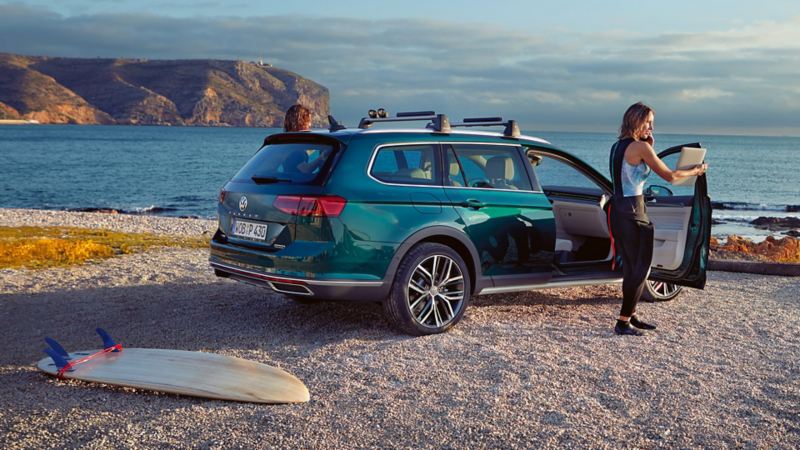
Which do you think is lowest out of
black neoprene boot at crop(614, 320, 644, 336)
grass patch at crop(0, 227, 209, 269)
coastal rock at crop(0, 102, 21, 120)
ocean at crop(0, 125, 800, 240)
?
coastal rock at crop(0, 102, 21, 120)

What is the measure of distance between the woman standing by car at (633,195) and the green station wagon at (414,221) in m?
→ 0.67

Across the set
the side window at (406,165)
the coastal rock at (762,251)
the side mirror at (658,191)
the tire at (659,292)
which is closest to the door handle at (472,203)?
the side window at (406,165)

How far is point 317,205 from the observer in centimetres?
611

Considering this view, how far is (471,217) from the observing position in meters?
6.84

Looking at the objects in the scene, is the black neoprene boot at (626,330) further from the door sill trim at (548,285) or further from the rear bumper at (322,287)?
the rear bumper at (322,287)

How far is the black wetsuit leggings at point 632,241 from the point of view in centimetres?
678

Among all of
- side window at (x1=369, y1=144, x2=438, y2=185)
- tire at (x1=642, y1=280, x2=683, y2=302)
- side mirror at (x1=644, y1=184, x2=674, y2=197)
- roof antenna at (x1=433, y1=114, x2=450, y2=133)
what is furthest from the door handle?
tire at (x1=642, y1=280, x2=683, y2=302)

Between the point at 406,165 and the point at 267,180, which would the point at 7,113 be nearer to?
the point at 267,180

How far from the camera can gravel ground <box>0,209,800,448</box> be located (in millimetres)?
4480

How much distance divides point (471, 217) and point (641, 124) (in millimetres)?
1597

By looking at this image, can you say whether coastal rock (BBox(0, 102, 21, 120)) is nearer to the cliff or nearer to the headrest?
the cliff

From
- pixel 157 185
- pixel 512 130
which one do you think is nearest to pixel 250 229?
pixel 512 130

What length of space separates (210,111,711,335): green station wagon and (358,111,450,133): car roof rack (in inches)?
0.6

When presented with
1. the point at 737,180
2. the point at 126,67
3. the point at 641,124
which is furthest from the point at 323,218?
the point at 126,67
